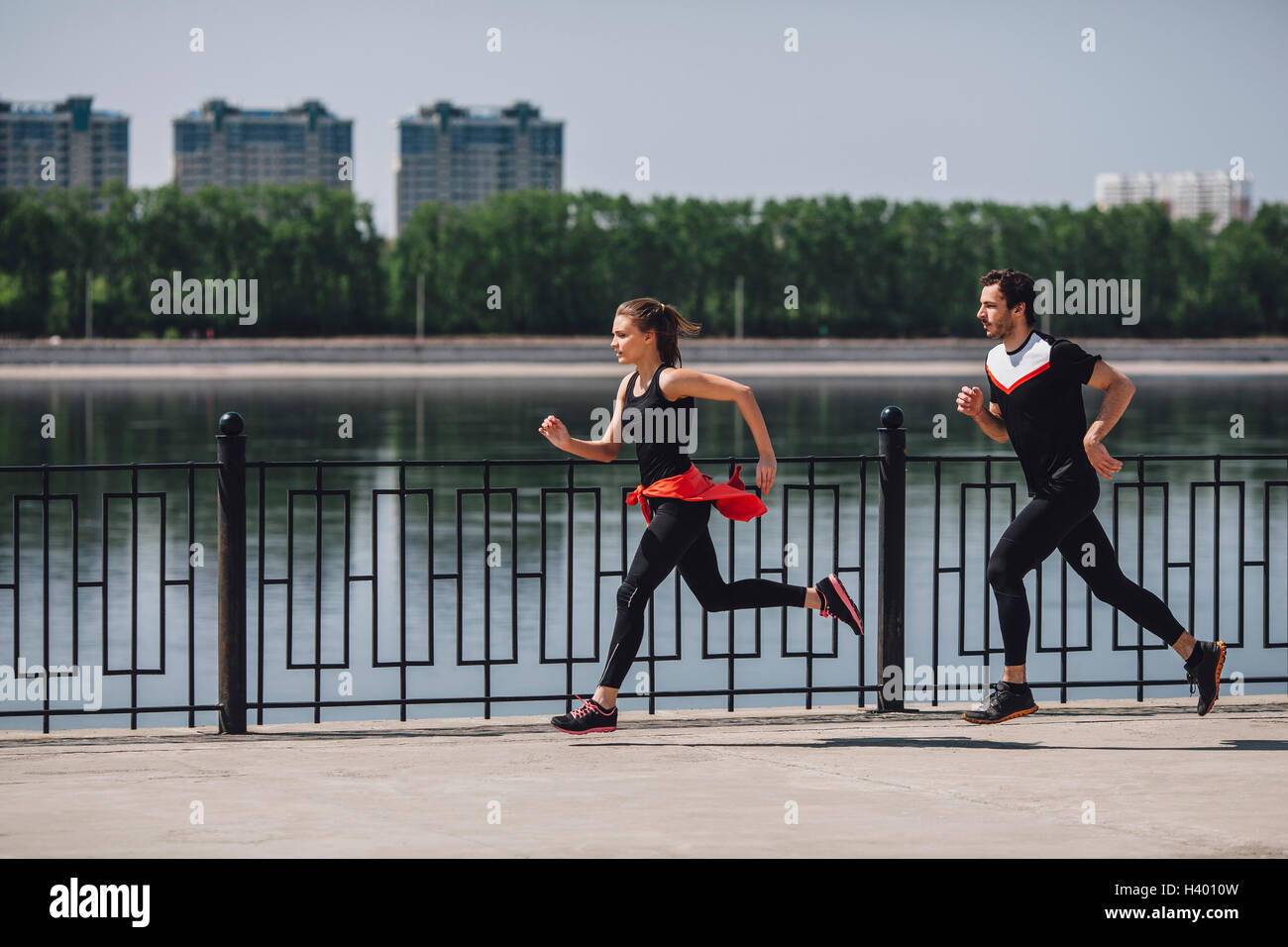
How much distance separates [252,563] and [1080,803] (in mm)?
14309

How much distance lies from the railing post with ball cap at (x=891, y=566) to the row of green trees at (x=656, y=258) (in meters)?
115

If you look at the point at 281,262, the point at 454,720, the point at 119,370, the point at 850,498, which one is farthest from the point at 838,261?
the point at 454,720

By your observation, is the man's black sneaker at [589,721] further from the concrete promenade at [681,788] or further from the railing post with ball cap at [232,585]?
the railing post with ball cap at [232,585]

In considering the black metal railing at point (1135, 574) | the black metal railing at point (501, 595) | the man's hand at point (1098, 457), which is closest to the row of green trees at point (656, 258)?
the black metal railing at point (501, 595)

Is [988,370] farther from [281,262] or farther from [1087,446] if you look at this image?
[281,262]

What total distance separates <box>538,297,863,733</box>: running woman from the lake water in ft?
0.61

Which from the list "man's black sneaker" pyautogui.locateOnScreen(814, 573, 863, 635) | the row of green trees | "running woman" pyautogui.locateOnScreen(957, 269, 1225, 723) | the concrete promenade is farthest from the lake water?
the row of green trees

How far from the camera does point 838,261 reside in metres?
132

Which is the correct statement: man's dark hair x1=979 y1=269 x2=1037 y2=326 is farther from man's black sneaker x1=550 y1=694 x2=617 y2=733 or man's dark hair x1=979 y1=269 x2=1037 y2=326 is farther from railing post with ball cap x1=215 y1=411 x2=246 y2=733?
railing post with ball cap x1=215 y1=411 x2=246 y2=733

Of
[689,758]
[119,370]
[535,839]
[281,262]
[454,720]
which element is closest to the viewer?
[535,839]

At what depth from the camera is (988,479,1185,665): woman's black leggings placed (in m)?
7.22

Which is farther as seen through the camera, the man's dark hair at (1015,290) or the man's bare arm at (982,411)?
the man's dark hair at (1015,290)

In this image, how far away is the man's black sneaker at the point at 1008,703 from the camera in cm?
742

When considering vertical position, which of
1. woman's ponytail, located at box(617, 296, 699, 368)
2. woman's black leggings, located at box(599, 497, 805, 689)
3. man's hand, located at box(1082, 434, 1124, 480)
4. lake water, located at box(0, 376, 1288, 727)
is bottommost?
lake water, located at box(0, 376, 1288, 727)
